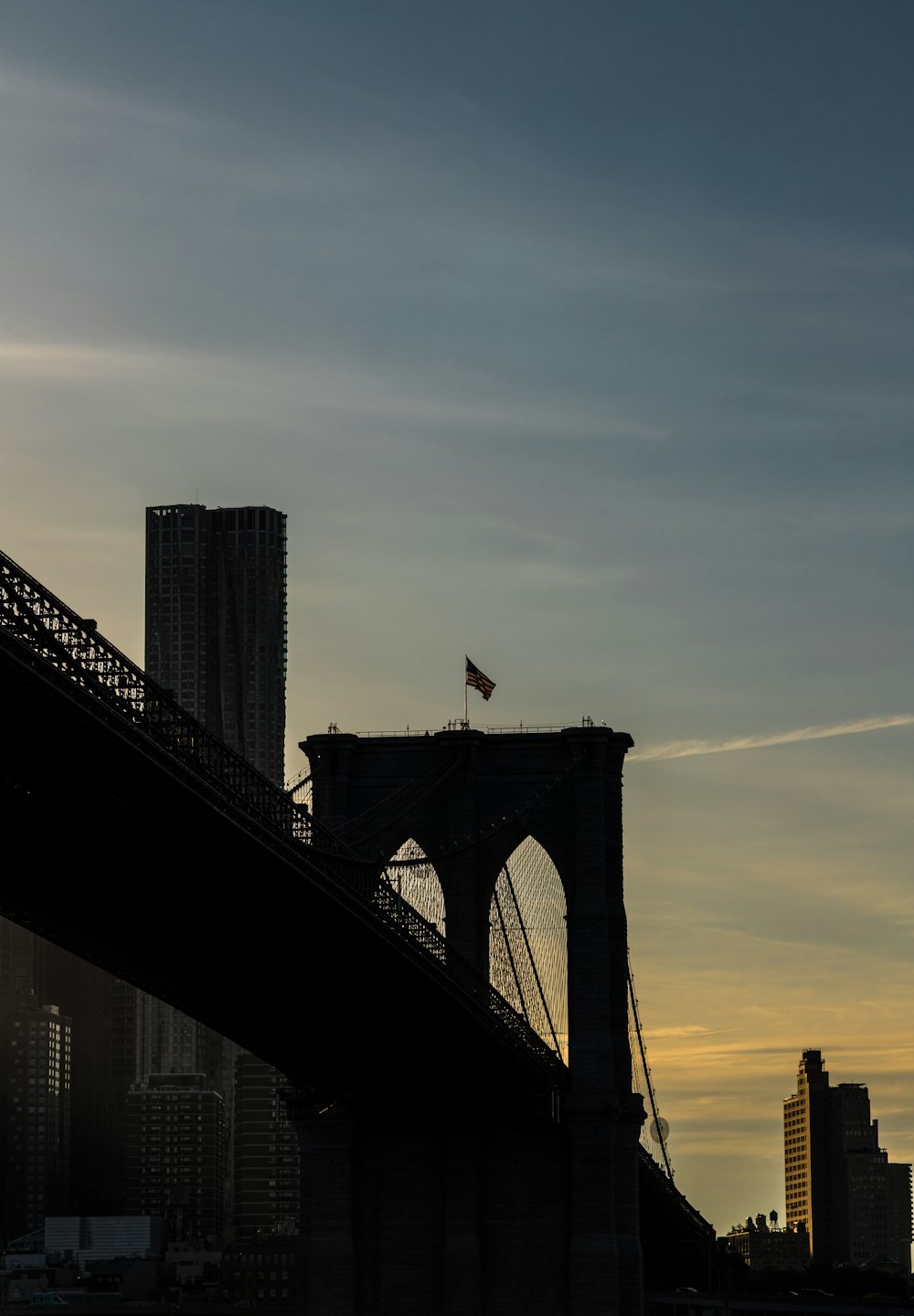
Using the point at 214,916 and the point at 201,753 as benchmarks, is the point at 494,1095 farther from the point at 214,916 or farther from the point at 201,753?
the point at 201,753

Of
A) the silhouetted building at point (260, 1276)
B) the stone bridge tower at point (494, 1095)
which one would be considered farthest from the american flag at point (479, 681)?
the silhouetted building at point (260, 1276)

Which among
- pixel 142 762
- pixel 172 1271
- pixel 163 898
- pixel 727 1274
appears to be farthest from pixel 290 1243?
pixel 142 762

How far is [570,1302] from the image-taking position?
71.2 m

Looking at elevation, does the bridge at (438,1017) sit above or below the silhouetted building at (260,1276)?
above

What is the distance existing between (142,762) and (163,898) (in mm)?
12598

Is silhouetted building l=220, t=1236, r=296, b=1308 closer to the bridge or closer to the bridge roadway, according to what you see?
the bridge

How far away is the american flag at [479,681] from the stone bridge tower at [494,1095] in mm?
2236

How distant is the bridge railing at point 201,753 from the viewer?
3853 centimetres

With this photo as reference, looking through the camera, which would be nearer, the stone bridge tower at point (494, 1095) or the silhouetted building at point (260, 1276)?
the stone bridge tower at point (494, 1095)

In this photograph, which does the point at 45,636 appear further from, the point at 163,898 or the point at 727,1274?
the point at 727,1274

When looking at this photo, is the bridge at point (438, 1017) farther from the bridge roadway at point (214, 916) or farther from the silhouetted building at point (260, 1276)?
the silhouetted building at point (260, 1276)

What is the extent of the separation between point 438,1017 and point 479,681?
13.7 metres

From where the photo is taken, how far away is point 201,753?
172 feet

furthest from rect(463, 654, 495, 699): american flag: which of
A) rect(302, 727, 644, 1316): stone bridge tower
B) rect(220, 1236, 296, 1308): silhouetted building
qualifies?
rect(220, 1236, 296, 1308): silhouetted building
